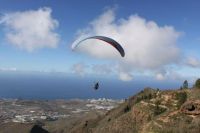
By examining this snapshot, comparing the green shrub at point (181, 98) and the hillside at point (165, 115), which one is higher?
the green shrub at point (181, 98)

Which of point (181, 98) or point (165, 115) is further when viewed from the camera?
point (181, 98)

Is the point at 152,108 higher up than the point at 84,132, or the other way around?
the point at 152,108

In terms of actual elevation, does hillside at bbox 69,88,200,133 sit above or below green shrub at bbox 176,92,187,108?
below

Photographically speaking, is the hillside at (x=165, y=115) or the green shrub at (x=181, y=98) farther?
the green shrub at (x=181, y=98)

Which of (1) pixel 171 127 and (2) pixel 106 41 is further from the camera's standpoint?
(1) pixel 171 127

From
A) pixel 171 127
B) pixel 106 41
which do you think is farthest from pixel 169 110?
pixel 106 41

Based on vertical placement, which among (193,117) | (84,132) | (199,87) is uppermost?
(199,87)

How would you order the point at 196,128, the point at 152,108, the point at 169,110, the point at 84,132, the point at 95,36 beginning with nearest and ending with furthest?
the point at 95,36 → the point at 196,128 → the point at 169,110 → the point at 152,108 → the point at 84,132

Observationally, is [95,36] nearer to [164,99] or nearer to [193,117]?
[193,117]

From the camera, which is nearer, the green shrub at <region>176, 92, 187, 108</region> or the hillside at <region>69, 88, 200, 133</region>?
the hillside at <region>69, 88, 200, 133</region>

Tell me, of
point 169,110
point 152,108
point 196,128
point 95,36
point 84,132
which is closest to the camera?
point 95,36

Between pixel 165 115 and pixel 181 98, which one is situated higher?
pixel 181 98
